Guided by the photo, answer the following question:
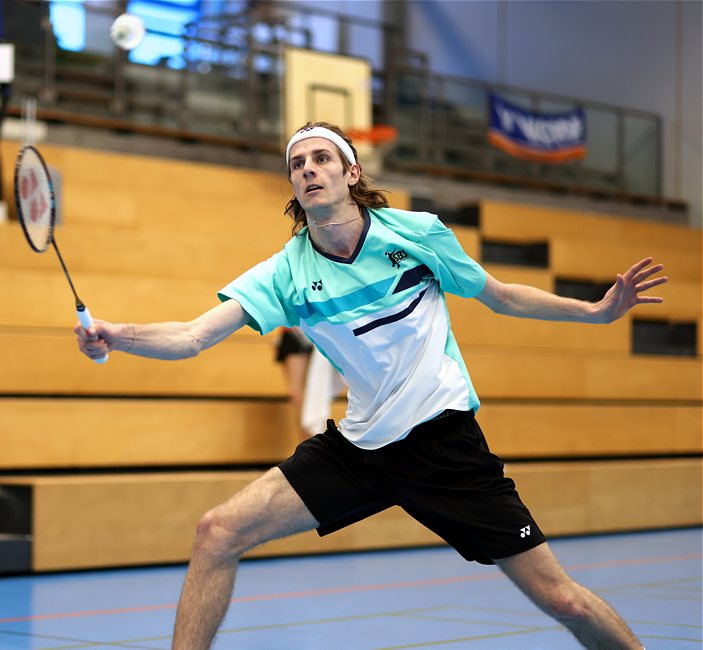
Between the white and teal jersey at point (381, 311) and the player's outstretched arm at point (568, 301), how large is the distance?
9 centimetres

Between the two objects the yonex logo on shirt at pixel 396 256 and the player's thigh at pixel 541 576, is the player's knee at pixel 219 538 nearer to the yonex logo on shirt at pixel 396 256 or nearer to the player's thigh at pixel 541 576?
the player's thigh at pixel 541 576

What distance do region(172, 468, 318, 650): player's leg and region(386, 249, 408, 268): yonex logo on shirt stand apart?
74cm

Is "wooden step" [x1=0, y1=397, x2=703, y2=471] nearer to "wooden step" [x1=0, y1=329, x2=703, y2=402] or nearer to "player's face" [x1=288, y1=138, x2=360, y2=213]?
"wooden step" [x1=0, y1=329, x2=703, y2=402]

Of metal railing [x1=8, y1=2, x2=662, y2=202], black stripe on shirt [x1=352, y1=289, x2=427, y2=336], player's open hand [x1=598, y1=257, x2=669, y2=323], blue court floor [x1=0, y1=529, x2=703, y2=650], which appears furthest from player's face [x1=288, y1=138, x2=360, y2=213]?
metal railing [x1=8, y1=2, x2=662, y2=202]

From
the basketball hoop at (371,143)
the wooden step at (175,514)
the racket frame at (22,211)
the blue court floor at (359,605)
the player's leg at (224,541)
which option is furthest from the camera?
the basketball hoop at (371,143)

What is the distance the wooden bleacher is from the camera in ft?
22.9

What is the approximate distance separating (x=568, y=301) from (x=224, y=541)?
51.8 inches

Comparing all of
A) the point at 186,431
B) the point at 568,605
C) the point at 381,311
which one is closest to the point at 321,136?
the point at 381,311

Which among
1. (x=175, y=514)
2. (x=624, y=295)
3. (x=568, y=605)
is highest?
(x=624, y=295)

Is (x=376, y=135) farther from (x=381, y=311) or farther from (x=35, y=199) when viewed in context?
(x=381, y=311)

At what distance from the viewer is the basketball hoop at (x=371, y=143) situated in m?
11.4

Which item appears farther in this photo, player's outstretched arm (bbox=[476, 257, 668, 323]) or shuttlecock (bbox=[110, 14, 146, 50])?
shuttlecock (bbox=[110, 14, 146, 50])

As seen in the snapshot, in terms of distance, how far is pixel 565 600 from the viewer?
133 inches

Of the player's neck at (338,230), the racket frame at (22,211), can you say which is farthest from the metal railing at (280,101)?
the player's neck at (338,230)
